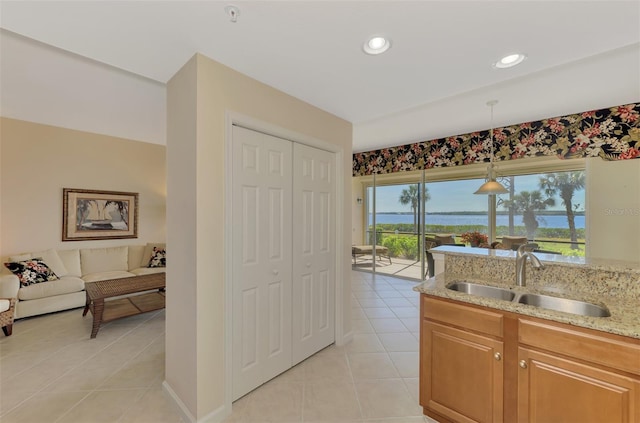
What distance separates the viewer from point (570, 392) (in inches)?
52.2

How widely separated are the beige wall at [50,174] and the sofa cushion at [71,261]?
22 cm

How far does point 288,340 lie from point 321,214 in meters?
1.23

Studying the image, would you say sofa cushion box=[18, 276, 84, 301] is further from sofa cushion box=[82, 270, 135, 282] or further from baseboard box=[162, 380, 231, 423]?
baseboard box=[162, 380, 231, 423]

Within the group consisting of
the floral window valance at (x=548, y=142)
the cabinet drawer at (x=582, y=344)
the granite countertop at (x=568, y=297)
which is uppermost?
the floral window valance at (x=548, y=142)

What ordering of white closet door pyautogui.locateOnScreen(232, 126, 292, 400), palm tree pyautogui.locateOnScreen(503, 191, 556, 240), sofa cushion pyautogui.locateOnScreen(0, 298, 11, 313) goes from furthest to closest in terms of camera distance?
palm tree pyautogui.locateOnScreen(503, 191, 556, 240) < sofa cushion pyautogui.locateOnScreen(0, 298, 11, 313) < white closet door pyautogui.locateOnScreen(232, 126, 292, 400)

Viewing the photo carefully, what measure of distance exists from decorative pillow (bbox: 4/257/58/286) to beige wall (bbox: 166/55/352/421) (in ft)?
9.85

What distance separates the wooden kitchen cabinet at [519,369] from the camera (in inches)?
48.7

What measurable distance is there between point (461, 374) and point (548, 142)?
368 cm

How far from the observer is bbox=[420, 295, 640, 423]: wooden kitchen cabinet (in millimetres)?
1236

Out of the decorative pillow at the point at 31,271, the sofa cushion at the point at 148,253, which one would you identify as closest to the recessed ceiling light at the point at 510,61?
the sofa cushion at the point at 148,253

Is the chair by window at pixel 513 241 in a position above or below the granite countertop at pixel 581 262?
below

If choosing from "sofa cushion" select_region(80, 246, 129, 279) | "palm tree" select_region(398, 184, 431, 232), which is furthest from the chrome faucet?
"sofa cushion" select_region(80, 246, 129, 279)

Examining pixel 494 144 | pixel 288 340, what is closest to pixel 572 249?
pixel 494 144

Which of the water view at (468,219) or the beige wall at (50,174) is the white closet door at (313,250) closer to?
the water view at (468,219)
